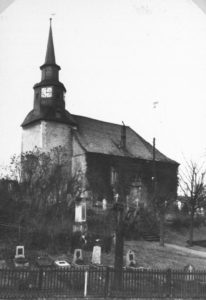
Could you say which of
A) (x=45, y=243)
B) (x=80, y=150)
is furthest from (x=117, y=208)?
(x=80, y=150)

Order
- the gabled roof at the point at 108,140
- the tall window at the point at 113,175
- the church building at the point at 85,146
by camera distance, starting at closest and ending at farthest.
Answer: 1. the church building at the point at 85,146
2. the tall window at the point at 113,175
3. the gabled roof at the point at 108,140

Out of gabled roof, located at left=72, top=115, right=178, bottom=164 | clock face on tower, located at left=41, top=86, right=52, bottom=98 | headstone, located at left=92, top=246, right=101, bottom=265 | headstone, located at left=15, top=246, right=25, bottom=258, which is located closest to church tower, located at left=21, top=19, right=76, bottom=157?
clock face on tower, located at left=41, top=86, right=52, bottom=98

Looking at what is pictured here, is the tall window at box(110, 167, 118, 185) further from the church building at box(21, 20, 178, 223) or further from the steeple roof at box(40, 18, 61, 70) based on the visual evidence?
the steeple roof at box(40, 18, 61, 70)

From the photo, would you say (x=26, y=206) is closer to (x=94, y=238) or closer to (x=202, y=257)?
(x=94, y=238)

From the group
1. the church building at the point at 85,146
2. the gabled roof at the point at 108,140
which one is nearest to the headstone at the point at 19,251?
the church building at the point at 85,146

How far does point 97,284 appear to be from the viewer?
1204 cm

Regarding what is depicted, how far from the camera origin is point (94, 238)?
19641 millimetres

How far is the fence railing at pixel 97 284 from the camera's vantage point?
11172 millimetres

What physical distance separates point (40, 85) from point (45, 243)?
74.4 ft

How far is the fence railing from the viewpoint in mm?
11172

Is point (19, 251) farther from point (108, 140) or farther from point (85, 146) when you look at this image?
point (108, 140)

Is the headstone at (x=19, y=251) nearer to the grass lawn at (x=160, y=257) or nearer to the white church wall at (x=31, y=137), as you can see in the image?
the grass lawn at (x=160, y=257)

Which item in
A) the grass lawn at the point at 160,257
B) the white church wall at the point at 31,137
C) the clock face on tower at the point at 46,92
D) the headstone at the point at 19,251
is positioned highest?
the clock face on tower at the point at 46,92

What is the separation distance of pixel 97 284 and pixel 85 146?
25747mm
